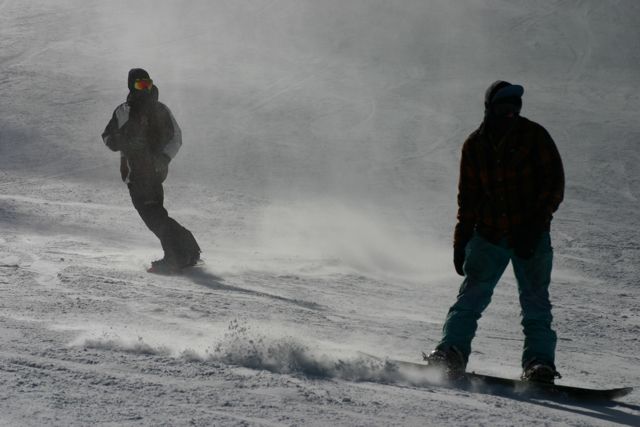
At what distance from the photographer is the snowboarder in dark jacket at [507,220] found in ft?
16.0

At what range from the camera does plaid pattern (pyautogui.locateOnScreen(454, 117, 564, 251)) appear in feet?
16.0

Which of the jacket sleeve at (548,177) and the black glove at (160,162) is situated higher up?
the black glove at (160,162)

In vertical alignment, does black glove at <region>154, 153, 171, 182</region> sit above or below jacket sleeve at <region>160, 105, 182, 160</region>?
below

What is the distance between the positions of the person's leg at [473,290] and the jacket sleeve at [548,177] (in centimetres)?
34

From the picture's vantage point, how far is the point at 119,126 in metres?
8.55

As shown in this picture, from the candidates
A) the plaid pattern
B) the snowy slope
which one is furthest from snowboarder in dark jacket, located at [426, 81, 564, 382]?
the snowy slope

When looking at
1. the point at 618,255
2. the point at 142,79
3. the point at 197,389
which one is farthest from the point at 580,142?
the point at 197,389

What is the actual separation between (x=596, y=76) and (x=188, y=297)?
17.2 meters

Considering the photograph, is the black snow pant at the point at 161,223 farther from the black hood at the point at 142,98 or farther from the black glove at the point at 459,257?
the black glove at the point at 459,257

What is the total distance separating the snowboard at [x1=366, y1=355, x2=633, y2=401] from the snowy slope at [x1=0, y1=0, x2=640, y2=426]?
0.13 m

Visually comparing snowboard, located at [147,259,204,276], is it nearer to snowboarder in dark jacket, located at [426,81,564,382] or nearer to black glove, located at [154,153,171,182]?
black glove, located at [154,153,171,182]

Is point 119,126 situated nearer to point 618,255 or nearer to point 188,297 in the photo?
point 188,297

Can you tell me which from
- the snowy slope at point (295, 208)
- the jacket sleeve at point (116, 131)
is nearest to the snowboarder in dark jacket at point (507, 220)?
the snowy slope at point (295, 208)

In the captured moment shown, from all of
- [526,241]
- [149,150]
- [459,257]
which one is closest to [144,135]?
[149,150]
